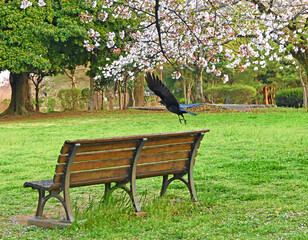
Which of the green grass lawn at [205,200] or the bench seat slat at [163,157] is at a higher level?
the bench seat slat at [163,157]

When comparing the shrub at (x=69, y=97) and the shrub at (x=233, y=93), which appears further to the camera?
the shrub at (x=233, y=93)

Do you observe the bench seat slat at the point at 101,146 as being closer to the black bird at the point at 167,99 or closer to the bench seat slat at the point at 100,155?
the bench seat slat at the point at 100,155

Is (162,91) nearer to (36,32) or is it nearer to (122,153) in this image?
(122,153)

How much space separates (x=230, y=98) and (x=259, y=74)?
9630 millimetres

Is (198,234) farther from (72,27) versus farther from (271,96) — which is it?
(271,96)

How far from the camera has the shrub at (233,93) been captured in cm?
3556

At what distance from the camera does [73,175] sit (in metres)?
4.61

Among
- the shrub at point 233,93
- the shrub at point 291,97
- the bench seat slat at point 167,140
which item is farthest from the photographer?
the shrub at point 291,97

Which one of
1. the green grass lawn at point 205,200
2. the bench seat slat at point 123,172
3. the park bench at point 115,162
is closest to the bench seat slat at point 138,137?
the park bench at point 115,162

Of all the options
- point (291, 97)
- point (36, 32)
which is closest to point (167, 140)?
point (36, 32)

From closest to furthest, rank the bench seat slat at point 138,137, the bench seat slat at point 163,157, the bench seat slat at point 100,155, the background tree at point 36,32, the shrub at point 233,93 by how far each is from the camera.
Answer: the bench seat slat at point 138,137 < the bench seat slat at point 100,155 < the bench seat slat at point 163,157 < the background tree at point 36,32 < the shrub at point 233,93

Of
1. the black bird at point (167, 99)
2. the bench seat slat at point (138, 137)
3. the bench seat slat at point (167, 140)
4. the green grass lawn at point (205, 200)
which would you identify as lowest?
the green grass lawn at point (205, 200)

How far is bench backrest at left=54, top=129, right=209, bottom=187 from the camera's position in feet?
14.8

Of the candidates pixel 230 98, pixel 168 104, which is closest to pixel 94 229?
pixel 168 104
